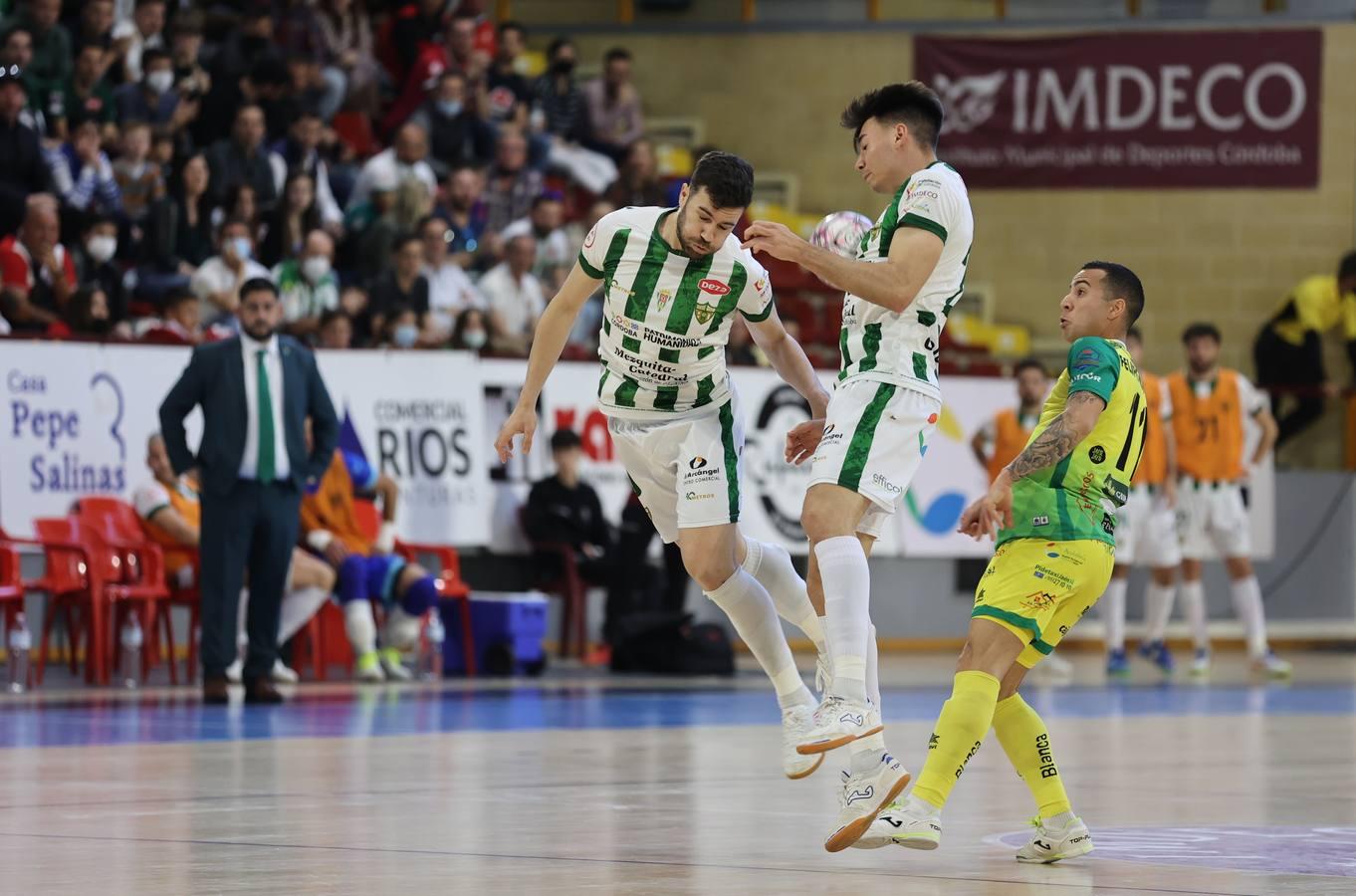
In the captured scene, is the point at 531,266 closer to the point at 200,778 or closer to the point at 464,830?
the point at 200,778

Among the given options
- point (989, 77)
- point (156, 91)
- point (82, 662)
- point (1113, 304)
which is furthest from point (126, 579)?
point (989, 77)

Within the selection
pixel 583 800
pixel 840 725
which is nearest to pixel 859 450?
pixel 840 725

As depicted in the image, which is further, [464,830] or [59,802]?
[59,802]

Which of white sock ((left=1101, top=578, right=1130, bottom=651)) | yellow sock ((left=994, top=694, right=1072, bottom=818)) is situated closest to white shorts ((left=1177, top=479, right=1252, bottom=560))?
white sock ((left=1101, top=578, right=1130, bottom=651))

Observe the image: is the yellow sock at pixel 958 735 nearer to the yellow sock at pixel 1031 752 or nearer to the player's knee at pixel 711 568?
the yellow sock at pixel 1031 752

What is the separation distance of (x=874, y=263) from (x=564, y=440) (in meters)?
9.59

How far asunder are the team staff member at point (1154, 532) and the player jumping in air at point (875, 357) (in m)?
9.94

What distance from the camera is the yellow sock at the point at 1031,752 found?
6.23 metres

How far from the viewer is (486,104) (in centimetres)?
1997

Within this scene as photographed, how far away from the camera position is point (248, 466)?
40.6 feet

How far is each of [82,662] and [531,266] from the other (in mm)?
5245

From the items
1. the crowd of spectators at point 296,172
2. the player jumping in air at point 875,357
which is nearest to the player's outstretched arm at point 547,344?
the player jumping in air at point 875,357

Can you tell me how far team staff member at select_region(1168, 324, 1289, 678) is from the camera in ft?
54.1

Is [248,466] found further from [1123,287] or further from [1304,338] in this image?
[1304,338]
